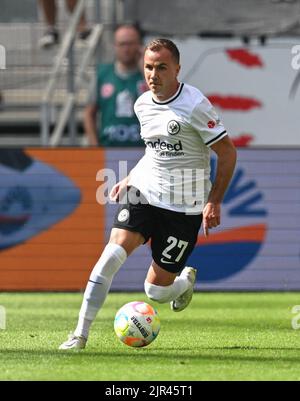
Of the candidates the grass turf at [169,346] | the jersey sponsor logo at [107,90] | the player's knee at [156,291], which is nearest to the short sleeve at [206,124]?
the player's knee at [156,291]

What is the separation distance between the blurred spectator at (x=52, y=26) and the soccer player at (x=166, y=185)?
8.48 m

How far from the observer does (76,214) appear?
46.2ft

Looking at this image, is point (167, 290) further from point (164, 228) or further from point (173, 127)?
point (173, 127)

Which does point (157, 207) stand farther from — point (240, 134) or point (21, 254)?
point (240, 134)

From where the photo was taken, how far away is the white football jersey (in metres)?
8.25

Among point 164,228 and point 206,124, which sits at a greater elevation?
point 206,124

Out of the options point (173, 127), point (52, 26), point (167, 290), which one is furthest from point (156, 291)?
point (52, 26)

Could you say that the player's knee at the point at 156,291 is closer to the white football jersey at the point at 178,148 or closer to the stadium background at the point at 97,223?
the white football jersey at the point at 178,148

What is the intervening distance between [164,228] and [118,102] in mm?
6074

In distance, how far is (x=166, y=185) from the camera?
8531mm

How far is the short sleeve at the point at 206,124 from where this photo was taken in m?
8.21

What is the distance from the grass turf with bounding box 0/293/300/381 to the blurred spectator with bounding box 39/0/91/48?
5403mm

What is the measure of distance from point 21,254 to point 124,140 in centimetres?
197
